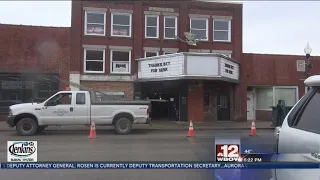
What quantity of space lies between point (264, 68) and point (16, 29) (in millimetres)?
17646

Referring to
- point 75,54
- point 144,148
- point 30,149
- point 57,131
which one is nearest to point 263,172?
point 30,149

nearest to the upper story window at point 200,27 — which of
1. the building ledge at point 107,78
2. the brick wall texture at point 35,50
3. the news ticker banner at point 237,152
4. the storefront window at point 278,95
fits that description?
the building ledge at point 107,78

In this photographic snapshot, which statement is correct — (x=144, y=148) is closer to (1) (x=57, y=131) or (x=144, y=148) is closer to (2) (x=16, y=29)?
(1) (x=57, y=131)

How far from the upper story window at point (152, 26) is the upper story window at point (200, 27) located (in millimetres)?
2621

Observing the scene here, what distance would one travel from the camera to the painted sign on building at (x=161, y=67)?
20250 millimetres

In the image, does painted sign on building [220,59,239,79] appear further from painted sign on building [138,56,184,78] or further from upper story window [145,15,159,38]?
upper story window [145,15,159,38]

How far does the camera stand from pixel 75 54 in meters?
22.1

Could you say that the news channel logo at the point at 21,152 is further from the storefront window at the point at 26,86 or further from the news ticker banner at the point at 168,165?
the storefront window at the point at 26,86

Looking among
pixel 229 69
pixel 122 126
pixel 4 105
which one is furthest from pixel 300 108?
pixel 4 105

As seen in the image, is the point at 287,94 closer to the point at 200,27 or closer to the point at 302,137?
the point at 200,27

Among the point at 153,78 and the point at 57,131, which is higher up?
the point at 153,78

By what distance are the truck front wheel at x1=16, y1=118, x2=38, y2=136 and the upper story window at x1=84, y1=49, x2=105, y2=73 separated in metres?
8.15

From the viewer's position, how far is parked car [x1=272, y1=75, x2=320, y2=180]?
232 cm

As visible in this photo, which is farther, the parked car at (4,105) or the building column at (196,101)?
the building column at (196,101)
